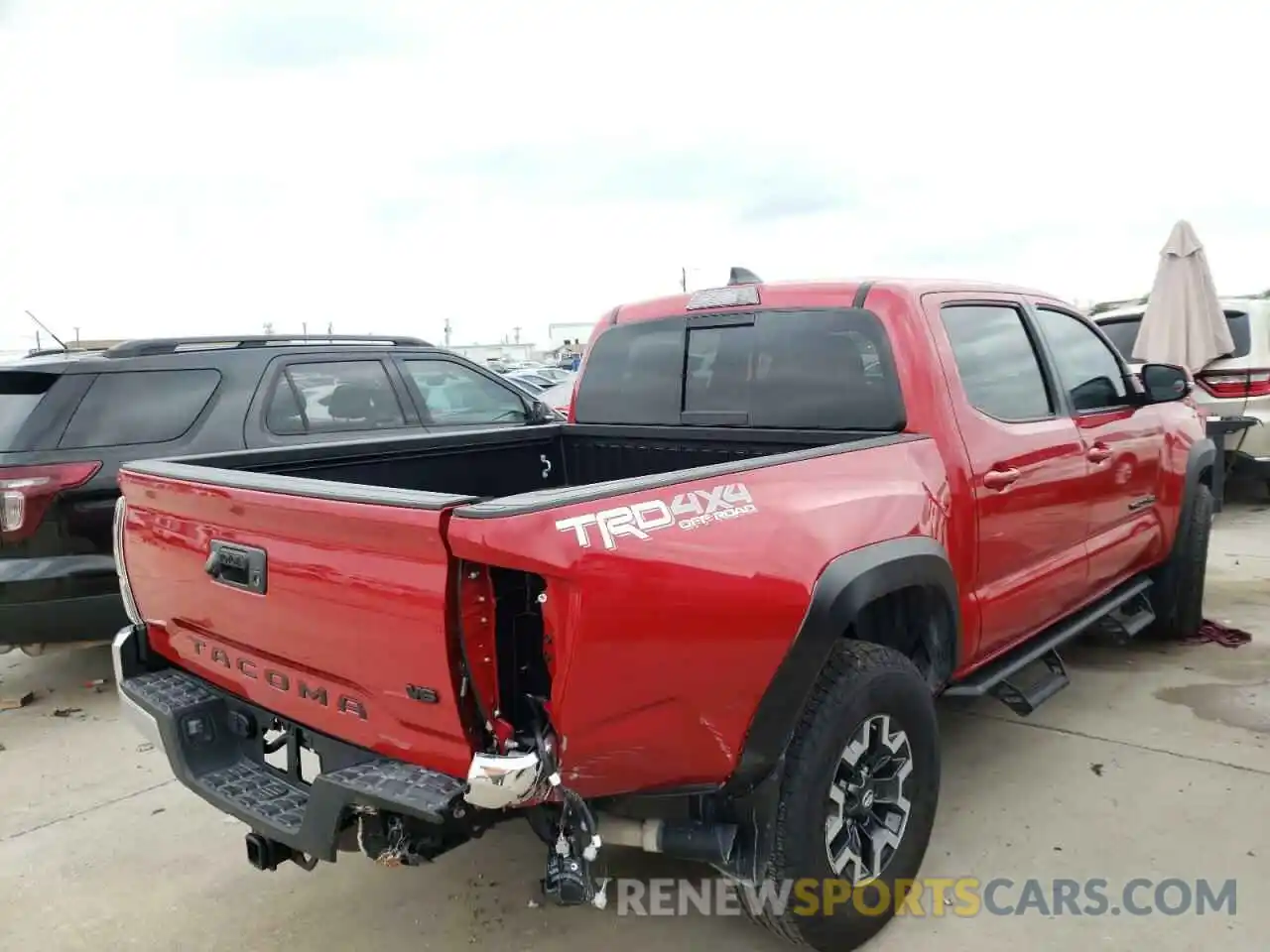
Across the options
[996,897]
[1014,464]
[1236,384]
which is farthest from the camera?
[1236,384]

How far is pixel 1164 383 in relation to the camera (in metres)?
4.21

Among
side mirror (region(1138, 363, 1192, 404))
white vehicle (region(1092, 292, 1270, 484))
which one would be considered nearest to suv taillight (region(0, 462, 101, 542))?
side mirror (region(1138, 363, 1192, 404))

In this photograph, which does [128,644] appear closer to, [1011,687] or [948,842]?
[948,842]

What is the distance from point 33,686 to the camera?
5133 millimetres

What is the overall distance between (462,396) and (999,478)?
13.1 ft

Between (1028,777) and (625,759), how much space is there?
7.41 ft

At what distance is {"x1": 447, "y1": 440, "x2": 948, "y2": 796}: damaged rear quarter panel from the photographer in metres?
1.83

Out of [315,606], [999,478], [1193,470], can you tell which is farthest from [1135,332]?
[315,606]

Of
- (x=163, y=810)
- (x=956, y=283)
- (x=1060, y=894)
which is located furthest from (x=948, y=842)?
(x=163, y=810)

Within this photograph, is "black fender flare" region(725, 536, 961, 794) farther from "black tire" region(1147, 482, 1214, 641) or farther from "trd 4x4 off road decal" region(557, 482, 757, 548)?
"black tire" region(1147, 482, 1214, 641)

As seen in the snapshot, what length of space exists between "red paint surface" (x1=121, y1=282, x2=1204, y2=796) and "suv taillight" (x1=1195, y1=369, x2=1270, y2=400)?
616cm

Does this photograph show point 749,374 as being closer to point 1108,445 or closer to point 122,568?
point 1108,445

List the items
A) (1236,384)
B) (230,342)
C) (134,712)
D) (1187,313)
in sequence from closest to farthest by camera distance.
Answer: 1. (134,712)
2. (230,342)
3. (1187,313)
4. (1236,384)

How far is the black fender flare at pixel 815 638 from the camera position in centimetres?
219
